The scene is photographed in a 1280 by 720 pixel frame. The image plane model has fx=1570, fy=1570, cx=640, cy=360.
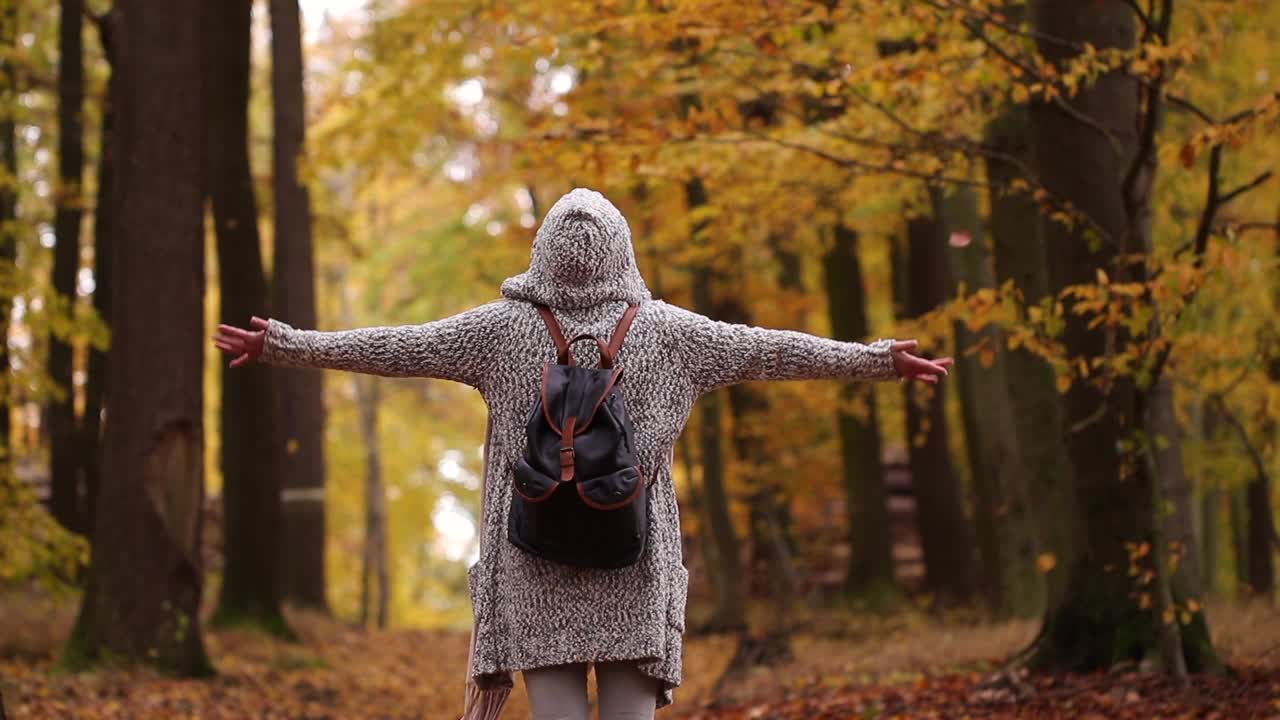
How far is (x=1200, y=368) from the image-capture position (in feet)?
34.1

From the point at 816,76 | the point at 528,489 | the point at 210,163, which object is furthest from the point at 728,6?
the point at 210,163

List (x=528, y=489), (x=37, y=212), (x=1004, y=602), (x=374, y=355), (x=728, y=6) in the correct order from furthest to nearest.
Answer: (x=37, y=212), (x=1004, y=602), (x=728, y=6), (x=374, y=355), (x=528, y=489)

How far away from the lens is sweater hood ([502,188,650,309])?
189 inches

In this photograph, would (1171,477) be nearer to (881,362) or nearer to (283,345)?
(881,362)

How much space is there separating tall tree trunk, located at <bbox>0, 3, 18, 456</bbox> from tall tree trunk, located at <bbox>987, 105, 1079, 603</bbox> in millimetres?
7274

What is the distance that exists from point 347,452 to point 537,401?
2896 centimetres

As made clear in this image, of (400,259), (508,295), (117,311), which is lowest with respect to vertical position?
(508,295)

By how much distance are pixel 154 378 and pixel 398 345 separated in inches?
259

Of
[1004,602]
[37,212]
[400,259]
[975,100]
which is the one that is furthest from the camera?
[400,259]

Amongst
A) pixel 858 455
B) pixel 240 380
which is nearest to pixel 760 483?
pixel 858 455

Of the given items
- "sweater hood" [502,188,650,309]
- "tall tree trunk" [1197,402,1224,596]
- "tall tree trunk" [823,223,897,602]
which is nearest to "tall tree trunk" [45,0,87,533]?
"tall tree trunk" [823,223,897,602]

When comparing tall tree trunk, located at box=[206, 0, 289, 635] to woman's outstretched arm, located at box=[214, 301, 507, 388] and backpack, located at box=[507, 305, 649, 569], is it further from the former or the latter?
backpack, located at box=[507, 305, 649, 569]

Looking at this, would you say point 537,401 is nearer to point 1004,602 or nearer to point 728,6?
point 728,6

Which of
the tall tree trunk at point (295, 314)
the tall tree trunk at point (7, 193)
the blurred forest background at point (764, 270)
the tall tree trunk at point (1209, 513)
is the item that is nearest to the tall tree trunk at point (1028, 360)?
the blurred forest background at point (764, 270)
